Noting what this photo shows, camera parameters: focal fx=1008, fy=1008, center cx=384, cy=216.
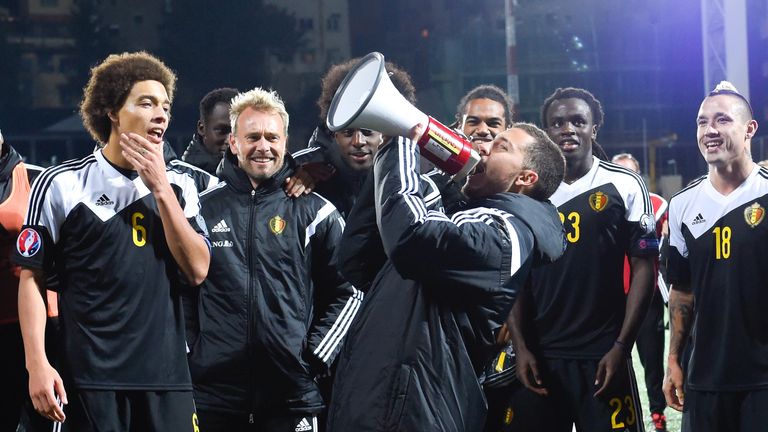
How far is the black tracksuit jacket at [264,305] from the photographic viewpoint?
13.2ft

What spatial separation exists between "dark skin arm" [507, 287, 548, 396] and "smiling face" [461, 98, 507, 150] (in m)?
0.76

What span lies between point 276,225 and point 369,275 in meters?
1.10

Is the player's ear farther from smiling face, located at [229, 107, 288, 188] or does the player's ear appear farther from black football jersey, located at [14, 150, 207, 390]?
smiling face, located at [229, 107, 288, 188]

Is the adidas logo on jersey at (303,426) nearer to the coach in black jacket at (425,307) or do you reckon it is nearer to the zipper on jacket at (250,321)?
the zipper on jacket at (250,321)

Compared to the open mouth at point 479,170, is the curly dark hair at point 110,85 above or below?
above

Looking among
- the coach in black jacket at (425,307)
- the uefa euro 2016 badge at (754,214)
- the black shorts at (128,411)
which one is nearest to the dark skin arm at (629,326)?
the uefa euro 2016 badge at (754,214)

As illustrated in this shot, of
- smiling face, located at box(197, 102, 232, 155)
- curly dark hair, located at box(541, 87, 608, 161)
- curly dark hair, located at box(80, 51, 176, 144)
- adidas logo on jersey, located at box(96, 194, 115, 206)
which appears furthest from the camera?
smiling face, located at box(197, 102, 232, 155)

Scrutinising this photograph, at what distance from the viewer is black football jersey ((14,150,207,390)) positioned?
3.26 meters

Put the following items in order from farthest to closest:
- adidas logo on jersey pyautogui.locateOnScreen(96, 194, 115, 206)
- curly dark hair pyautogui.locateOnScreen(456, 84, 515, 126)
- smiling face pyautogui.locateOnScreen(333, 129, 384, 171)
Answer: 1. curly dark hair pyautogui.locateOnScreen(456, 84, 515, 126)
2. smiling face pyautogui.locateOnScreen(333, 129, 384, 171)
3. adidas logo on jersey pyautogui.locateOnScreen(96, 194, 115, 206)

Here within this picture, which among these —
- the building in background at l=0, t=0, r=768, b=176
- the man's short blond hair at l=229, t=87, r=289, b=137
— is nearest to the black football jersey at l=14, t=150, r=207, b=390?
the man's short blond hair at l=229, t=87, r=289, b=137

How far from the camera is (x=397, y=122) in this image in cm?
289

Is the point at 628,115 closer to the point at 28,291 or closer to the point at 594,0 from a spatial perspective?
the point at 594,0

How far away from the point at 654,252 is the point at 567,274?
0.39 metres

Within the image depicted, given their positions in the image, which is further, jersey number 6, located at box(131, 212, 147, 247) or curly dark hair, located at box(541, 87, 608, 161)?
curly dark hair, located at box(541, 87, 608, 161)
